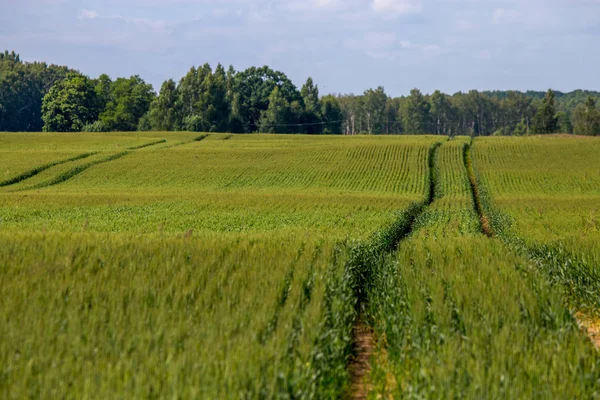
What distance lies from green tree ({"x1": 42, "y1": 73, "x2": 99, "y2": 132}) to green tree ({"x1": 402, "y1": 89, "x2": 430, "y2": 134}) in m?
96.1

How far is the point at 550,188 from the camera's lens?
189 ft

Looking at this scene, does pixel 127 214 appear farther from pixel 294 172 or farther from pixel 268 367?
pixel 294 172

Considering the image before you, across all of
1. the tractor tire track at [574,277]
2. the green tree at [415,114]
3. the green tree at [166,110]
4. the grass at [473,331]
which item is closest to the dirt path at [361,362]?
the grass at [473,331]

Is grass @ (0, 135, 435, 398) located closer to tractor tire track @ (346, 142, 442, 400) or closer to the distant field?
tractor tire track @ (346, 142, 442, 400)

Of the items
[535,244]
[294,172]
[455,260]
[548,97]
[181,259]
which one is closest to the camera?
[181,259]

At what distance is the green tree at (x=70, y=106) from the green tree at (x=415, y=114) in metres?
96.1

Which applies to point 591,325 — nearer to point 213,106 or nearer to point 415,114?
point 213,106

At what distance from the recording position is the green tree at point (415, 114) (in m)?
196

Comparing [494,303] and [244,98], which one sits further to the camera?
[244,98]

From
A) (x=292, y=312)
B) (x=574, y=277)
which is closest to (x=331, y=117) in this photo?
(x=574, y=277)

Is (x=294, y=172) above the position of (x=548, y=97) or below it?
below

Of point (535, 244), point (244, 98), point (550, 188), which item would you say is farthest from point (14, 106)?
point (535, 244)

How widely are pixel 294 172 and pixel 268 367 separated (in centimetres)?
5728

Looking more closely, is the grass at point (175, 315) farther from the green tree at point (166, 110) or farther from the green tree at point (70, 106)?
the green tree at point (70, 106)
